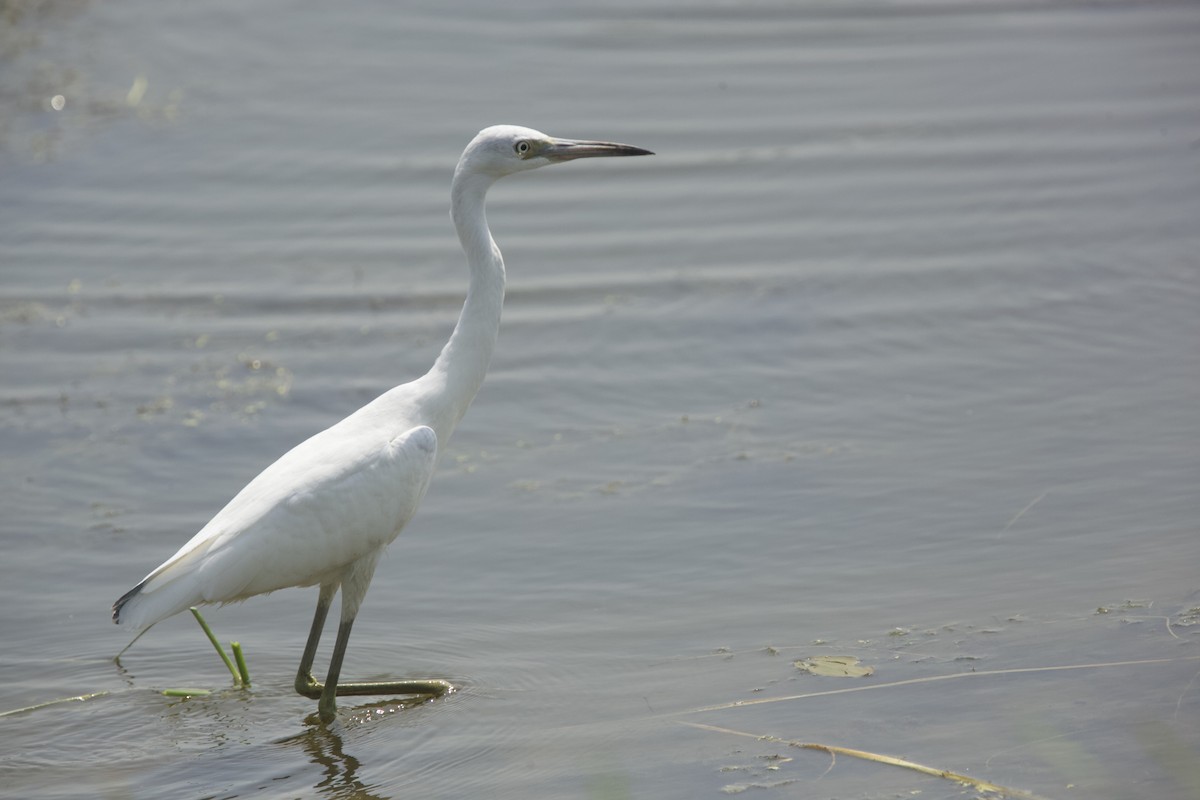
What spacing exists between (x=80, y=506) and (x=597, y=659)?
292 cm

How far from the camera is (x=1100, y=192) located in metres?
9.40

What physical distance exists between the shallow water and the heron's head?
5.74ft

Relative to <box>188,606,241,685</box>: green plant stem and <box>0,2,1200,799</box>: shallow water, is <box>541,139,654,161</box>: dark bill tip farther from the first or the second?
<box>188,606,241,685</box>: green plant stem

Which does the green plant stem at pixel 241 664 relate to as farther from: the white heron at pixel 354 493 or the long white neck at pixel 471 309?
the long white neck at pixel 471 309

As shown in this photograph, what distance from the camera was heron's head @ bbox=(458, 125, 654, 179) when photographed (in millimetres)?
5273

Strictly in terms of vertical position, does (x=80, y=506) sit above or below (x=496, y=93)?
below

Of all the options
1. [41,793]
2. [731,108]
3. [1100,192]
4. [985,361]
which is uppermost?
[731,108]

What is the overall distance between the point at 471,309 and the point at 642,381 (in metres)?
2.49

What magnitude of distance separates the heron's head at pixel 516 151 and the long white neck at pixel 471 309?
54mm

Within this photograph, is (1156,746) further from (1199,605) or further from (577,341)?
(577,341)

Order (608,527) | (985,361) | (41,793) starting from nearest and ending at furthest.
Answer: (41,793) < (608,527) < (985,361)

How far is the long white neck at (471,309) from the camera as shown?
532 cm

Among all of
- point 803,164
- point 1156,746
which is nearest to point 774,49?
point 803,164

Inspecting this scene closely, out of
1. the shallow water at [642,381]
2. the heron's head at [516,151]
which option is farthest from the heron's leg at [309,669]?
the heron's head at [516,151]
